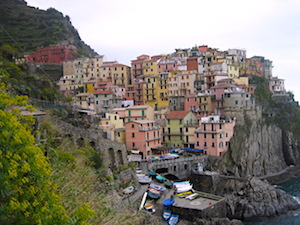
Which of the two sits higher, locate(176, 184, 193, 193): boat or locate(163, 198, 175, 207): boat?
locate(176, 184, 193, 193): boat

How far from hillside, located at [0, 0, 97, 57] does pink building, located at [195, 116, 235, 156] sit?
4602cm

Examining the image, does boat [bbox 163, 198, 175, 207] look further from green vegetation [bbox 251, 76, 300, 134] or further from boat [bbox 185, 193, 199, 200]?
green vegetation [bbox 251, 76, 300, 134]

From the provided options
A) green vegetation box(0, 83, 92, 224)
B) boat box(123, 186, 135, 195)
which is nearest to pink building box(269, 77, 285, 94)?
boat box(123, 186, 135, 195)

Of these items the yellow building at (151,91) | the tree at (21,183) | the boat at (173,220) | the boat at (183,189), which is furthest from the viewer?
the yellow building at (151,91)

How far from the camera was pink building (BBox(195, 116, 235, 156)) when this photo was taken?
163 feet

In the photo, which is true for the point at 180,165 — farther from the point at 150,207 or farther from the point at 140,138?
the point at 150,207

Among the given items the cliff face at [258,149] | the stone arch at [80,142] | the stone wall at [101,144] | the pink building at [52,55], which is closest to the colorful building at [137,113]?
the cliff face at [258,149]

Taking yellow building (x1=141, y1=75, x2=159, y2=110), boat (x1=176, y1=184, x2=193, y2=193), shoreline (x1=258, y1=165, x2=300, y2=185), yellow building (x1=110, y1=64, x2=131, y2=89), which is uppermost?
yellow building (x1=110, y1=64, x2=131, y2=89)

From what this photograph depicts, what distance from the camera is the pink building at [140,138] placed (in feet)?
159

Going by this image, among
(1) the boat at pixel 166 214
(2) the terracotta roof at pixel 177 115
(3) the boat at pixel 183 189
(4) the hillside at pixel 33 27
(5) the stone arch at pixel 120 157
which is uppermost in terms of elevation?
(4) the hillside at pixel 33 27

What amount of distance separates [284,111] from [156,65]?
28.5m

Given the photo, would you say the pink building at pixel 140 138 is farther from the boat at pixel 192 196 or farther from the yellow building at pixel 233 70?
the yellow building at pixel 233 70

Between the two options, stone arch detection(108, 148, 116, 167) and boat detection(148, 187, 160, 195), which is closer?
boat detection(148, 187, 160, 195)

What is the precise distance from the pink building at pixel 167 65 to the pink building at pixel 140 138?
23.9 meters
